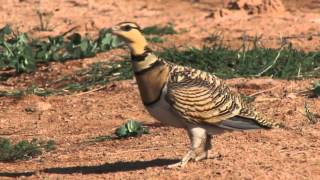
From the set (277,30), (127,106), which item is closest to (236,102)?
(127,106)

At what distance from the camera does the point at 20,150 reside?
735cm

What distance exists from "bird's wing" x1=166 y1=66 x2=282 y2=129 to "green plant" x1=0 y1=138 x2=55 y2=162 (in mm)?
1793

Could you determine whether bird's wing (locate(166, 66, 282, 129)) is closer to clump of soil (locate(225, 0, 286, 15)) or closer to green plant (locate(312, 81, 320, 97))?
green plant (locate(312, 81, 320, 97))

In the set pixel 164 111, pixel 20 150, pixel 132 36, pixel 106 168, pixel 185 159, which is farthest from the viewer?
pixel 20 150

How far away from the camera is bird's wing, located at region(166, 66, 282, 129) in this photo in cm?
600

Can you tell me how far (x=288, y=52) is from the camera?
33.6 feet

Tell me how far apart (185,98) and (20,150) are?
194cm

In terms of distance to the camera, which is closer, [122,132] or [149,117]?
[122,132]

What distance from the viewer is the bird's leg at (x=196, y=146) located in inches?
241

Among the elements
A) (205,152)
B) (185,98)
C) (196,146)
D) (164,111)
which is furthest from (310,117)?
(164,111)

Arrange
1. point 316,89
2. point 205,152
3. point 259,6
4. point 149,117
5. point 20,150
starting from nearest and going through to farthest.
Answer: point 205,152
point 20,150
point 316,89
point 149,117
point 259,6

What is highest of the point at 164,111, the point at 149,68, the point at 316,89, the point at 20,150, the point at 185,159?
the point at 149,68

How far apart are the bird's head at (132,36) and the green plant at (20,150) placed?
173 centimetres

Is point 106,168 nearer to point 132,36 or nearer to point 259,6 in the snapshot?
point 132,36
